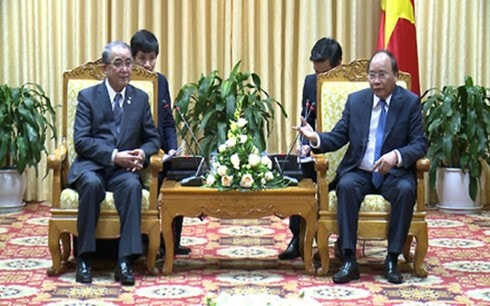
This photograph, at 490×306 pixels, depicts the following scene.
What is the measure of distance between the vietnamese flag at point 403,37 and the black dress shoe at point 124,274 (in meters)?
3.35

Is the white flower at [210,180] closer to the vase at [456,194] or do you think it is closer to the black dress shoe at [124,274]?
the black dress shoe at [124,274]

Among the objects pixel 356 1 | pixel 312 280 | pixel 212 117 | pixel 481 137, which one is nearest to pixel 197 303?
pixel 312 280

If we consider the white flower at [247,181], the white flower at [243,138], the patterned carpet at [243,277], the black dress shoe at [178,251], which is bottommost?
the patterned carpet at [243,277]

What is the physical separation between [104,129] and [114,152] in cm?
21

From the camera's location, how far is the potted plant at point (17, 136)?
7.01 m

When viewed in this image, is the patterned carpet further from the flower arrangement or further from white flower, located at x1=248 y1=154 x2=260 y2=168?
white flower, located at x1=248 y1=154 x2=260 y2=168

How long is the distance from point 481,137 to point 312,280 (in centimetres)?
279

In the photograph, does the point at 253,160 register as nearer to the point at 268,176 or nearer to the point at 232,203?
the point at 268,176

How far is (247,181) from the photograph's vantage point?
4.89 meters

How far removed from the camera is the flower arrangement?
16.1ft

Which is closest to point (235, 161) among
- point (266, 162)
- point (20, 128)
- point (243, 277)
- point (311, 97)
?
point (266, 162)

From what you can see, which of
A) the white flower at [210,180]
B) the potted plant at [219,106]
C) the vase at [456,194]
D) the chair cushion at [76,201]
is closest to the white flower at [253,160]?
the white flower at [210,180]

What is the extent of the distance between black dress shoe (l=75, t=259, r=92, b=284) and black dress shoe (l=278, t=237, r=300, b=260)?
4.04ft

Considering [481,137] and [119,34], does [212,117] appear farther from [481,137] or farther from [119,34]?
[481,137]
